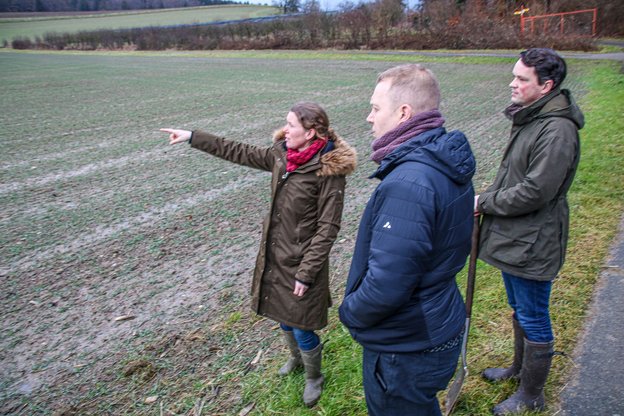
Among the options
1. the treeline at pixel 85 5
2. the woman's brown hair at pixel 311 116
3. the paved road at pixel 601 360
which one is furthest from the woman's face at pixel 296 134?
the treeline at pixel 85 5

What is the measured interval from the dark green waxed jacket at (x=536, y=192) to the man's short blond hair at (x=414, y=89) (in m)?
0.93

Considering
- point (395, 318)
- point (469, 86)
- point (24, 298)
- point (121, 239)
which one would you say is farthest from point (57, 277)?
point (469, 86)

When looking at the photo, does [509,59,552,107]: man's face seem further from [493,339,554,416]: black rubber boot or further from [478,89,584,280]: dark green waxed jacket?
[493,339,554,416]: black rubber boot

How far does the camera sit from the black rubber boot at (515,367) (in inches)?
116

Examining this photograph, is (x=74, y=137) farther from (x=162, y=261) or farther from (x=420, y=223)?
(x=420, y=223)

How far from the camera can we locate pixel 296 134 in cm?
287

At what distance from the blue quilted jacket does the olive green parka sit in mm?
858

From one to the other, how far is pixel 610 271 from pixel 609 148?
4471 mm

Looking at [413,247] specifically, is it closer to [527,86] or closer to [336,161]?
[336,161]

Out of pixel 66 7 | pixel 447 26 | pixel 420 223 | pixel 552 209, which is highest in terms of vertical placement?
pixel 66 7

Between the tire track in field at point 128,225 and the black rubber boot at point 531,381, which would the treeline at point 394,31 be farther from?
the black rubber boot at point 531,381

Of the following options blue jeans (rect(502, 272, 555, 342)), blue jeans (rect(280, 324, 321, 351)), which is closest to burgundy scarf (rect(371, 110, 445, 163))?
blue jeans (rect(502, 272, 555, 342))

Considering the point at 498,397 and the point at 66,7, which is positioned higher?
the point at 66,7

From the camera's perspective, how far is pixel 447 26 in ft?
103
